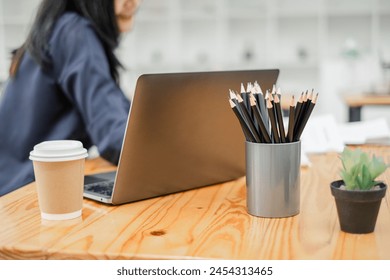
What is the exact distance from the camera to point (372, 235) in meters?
0.67

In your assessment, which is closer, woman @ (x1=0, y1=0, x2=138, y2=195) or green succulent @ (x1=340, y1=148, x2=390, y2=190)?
green succulent @ (x1=340, y1=148, x2=390, y2=190)

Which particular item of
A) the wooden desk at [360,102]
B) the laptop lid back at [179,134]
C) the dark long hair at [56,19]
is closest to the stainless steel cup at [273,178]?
the laptop lid back at [179,134]

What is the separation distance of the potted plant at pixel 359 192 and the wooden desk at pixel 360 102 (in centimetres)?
216

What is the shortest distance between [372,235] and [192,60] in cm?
453

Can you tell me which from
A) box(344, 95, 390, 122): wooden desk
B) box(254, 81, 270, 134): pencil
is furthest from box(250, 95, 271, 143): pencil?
box(344, 95, 390, 122): wooden desk

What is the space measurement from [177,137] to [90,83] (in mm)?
381

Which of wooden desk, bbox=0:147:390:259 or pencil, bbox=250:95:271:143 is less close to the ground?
pencil, bbox=250:95:271:143

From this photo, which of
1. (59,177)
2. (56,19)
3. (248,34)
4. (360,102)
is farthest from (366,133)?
(248,34)

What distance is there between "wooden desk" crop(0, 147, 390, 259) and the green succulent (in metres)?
0.07

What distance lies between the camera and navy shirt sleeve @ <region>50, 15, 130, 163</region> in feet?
3.68

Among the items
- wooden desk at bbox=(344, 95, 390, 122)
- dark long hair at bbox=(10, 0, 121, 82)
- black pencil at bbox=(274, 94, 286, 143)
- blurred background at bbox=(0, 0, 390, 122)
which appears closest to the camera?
black pencil at bbox=(274, 94, 286, 143)

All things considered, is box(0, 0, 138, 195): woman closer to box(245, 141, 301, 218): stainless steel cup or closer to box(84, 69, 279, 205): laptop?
box(84, 69, 279, 205): laptop

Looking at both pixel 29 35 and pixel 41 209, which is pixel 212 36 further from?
pixel 41 209

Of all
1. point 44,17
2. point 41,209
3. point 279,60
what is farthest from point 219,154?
point 279,60
